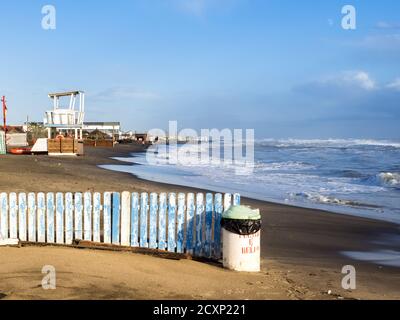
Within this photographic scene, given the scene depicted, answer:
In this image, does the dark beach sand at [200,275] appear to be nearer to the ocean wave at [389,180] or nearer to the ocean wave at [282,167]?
the ocean wave at [389,180]

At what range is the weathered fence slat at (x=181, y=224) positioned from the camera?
307 inches

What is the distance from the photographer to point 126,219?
782 cm

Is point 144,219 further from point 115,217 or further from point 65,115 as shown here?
point 65,115

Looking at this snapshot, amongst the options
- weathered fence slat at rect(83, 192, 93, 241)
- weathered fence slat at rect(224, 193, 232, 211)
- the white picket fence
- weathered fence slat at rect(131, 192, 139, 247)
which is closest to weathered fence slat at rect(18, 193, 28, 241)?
the white picket fence

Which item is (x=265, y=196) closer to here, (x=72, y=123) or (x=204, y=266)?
(x=204, y=266)

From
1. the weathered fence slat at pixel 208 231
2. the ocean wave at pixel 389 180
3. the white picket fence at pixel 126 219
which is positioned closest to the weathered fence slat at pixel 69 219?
the white picket fence at pixel 126 219

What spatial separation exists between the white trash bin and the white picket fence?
2.36 ft

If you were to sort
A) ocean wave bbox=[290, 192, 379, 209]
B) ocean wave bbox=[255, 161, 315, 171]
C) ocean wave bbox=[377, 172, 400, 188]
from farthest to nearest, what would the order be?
ocean wave bbox=[255, 161, 315, 171] → ocean wave bbox=[377, 172, 400, 188] → ocean wave bbox=[290, 192, 379, 209]

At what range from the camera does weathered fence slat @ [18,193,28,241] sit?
781 centimetres

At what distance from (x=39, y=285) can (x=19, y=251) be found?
203 centimetres

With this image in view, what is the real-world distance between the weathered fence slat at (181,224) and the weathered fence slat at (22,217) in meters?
2.63

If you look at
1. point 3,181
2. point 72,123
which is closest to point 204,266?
point 3,181

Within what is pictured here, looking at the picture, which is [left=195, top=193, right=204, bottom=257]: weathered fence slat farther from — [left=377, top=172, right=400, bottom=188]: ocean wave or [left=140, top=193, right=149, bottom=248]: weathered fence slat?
[left=377, top=172, right=400, bottom=188]: ocean wave

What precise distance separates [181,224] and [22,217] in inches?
107
